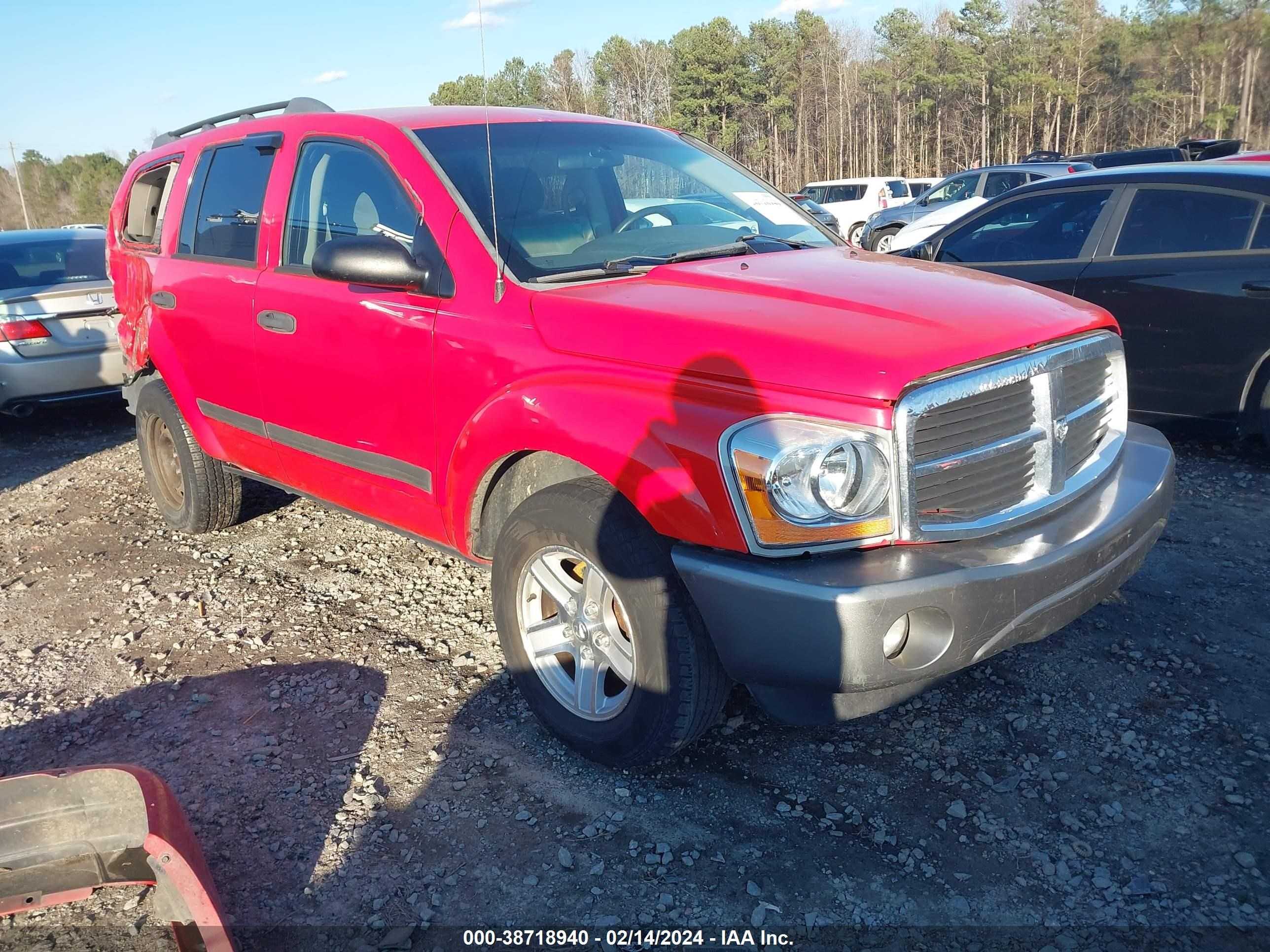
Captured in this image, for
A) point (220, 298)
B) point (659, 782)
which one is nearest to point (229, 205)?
point (220, 298)

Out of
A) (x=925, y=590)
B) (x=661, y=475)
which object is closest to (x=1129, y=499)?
(x=925, y=590)

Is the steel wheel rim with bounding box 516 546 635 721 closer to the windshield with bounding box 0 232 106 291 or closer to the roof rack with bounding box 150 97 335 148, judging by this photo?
the roof rack with bounding box 150 97 335 148

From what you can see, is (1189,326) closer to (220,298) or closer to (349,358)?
(349,358)

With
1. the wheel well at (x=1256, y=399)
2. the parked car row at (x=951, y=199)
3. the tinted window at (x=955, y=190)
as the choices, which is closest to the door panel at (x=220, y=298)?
the wheel well at (x=1256, y=399)

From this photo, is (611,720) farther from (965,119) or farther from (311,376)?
(965,119)

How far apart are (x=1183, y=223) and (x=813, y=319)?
13.3 feet

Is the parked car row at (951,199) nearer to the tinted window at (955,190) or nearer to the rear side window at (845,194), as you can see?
the tinted window at (955,190)

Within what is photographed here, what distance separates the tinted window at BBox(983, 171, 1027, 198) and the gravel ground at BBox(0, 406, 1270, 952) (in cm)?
1276

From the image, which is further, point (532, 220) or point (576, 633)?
point (532, 220)

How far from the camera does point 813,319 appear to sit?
254 cm

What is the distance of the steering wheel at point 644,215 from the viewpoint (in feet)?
11.3

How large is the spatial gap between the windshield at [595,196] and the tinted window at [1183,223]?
271 centimetres

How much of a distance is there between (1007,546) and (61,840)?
8.07ft

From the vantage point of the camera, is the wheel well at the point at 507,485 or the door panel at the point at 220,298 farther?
the door panel at the point at 220,298
